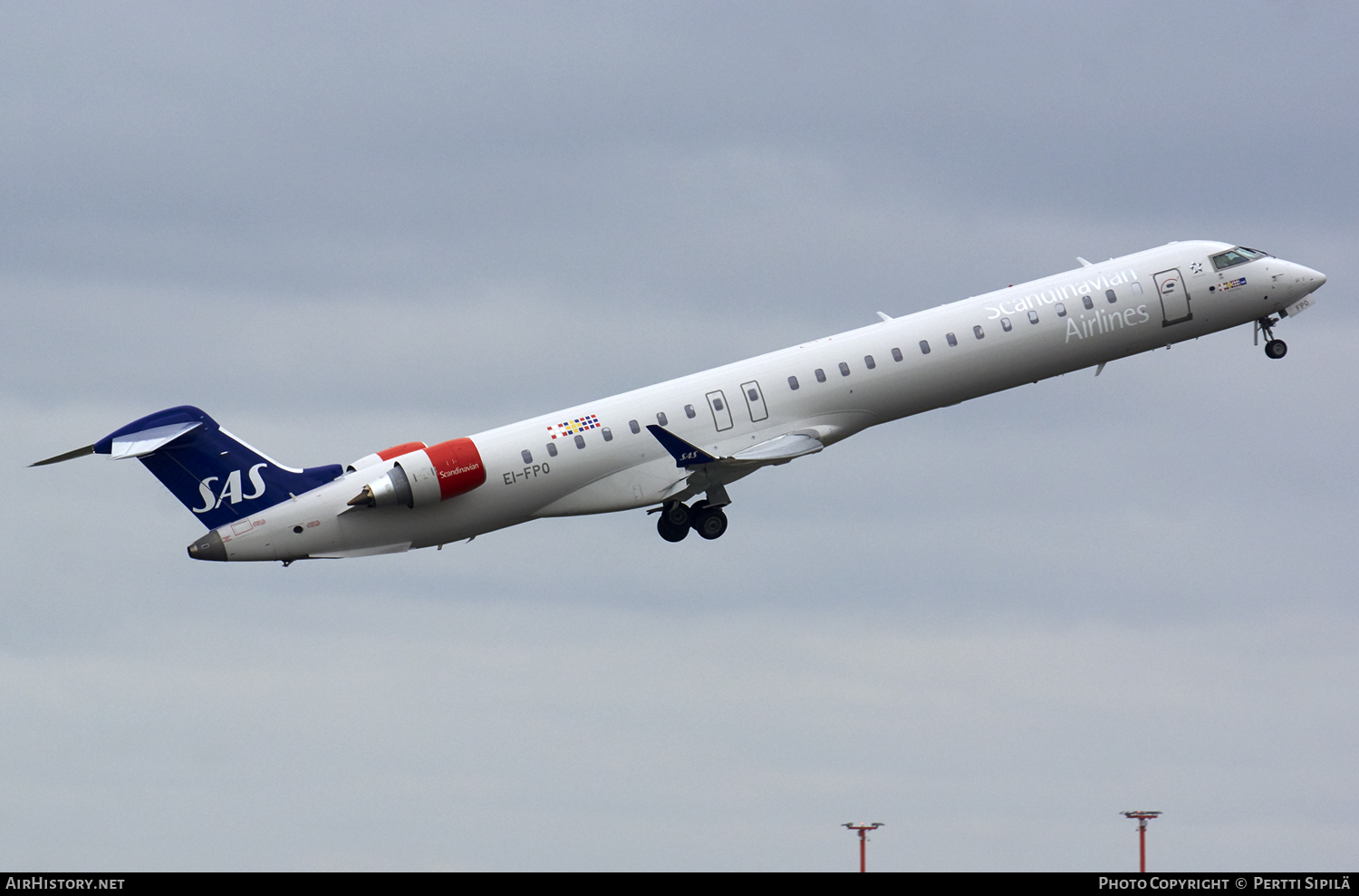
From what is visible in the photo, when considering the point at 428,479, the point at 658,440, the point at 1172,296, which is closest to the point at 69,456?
the point at 428,479

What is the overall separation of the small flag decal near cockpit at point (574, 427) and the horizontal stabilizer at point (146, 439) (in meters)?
8.55

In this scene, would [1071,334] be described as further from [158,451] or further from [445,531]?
[158,451]

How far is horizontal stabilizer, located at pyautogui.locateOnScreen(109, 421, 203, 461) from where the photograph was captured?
147ft

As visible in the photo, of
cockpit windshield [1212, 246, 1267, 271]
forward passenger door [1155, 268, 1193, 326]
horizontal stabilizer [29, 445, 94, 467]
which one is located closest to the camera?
horizontal stabilizer [29, 445, 94, 467]

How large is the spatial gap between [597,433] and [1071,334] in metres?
12.3

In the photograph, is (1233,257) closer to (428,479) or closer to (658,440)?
(658,440)

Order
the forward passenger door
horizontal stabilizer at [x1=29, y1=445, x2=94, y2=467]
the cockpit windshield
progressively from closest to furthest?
horizontal stabilizer at [x1=29, y1=445, x2=94, y2=467] < the forward passenger door < the cockpit windshield

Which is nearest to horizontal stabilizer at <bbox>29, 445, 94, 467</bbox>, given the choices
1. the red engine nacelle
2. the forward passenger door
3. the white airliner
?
the white airliner

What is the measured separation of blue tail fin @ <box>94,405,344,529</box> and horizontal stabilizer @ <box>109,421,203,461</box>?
0.9 inches

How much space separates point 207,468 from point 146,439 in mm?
1592

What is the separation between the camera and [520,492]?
46062 millimetres

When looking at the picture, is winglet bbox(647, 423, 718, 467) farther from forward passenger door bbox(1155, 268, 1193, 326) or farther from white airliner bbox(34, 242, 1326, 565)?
forward passenger door bbox(1155, 268, 1193, 326)

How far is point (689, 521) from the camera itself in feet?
156
